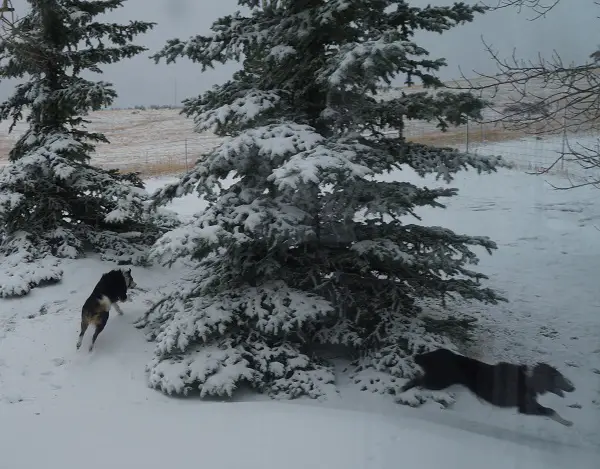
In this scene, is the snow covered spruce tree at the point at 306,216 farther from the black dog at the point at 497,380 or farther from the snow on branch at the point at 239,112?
the black dog at the point at 497,380

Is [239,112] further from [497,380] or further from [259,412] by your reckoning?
[497,380]

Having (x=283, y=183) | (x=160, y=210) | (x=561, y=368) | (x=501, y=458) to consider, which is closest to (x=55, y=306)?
(x=160, y=210)

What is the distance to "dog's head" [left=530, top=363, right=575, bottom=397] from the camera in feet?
16.9

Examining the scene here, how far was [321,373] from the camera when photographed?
18.9ft

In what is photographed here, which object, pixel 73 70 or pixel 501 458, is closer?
pixel 501 458

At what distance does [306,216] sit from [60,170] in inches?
196

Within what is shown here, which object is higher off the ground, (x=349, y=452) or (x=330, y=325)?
(x=330, y=325)

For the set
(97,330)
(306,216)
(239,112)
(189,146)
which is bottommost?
(97,330)

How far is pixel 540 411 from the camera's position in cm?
504

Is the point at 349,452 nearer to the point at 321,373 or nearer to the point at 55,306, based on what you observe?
the point at 321,373

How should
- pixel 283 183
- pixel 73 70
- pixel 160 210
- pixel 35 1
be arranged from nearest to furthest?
pixel 283 183 → pixel 35 1 → pixel 73 70 → pixel 160 210

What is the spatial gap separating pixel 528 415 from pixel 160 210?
8139 mm

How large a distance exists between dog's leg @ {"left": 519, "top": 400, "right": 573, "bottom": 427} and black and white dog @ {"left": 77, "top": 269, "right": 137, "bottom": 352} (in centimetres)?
516

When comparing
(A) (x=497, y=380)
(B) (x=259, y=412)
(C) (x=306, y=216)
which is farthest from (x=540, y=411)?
(C) (x=306, y=216)
